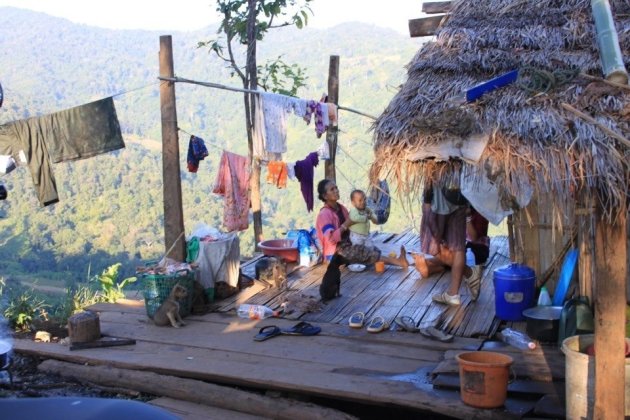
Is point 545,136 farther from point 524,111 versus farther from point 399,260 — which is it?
point 399,260

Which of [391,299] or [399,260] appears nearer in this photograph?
[391,299]

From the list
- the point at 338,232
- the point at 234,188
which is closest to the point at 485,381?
the point at 338,232

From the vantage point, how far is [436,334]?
22.2ft

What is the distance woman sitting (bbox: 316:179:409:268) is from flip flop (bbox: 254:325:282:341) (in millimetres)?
1814

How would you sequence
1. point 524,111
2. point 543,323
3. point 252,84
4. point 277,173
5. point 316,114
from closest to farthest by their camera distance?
point 524,111, point 543,323, point 316,114, point 277,173, point 252,84

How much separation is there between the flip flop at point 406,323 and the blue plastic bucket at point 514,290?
85 cm

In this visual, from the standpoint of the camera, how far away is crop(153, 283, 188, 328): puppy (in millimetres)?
7727

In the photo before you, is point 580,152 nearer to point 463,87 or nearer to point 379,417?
point 463,87

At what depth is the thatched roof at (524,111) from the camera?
4316 millimetres

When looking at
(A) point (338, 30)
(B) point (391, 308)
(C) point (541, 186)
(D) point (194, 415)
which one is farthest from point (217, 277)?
(A) point (338, 30)

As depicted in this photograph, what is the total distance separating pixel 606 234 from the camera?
14.7ft

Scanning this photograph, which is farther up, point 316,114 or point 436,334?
point 316,114

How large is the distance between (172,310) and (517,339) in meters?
3.54

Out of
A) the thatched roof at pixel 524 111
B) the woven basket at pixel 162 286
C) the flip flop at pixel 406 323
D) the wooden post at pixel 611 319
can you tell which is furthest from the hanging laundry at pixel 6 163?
the wooden post at pixel 611 319
